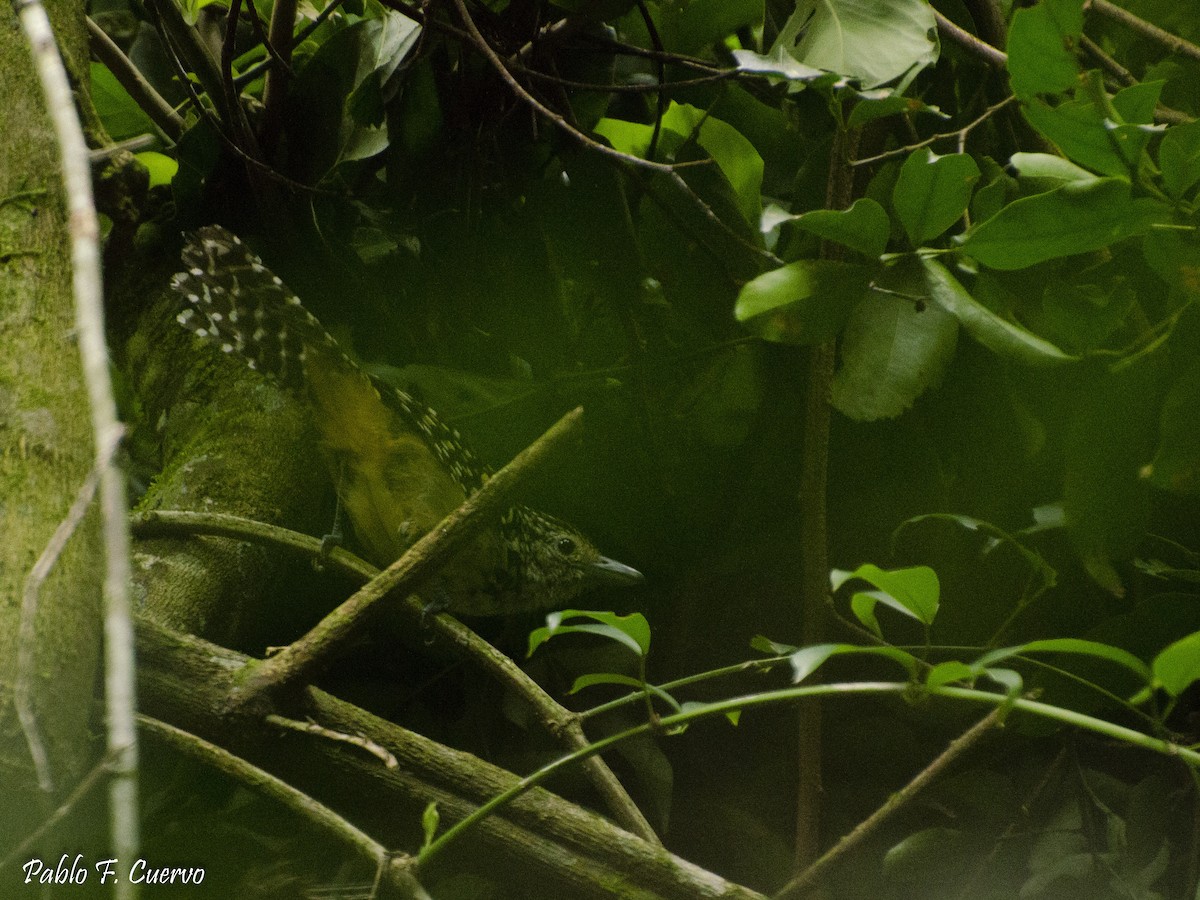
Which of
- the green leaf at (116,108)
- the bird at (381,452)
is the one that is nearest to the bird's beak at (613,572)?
the bird at (381,452)

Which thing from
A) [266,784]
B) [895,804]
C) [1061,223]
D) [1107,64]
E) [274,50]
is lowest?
[895,804]

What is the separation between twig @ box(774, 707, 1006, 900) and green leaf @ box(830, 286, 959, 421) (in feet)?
1.01

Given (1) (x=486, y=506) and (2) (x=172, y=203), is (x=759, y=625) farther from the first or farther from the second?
(2) (x=172, y=203)

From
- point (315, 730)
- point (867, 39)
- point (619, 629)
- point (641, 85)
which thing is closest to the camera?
point (619, 629)

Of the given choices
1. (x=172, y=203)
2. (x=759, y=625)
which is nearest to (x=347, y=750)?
(x=759, y=625)

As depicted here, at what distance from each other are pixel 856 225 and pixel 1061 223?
0.52 feet

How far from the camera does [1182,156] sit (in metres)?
0.74

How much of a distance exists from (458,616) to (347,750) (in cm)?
70

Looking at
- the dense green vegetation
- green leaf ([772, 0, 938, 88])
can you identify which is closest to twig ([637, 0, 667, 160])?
the dense green vegetation

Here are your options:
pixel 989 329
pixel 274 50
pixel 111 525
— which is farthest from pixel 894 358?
pixel 274 50

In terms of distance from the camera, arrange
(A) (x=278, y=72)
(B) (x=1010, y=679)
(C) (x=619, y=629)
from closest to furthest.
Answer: (B) (x=1010, y=679)
(C) (x=619, y=629)
(A) (x=278, y=72)

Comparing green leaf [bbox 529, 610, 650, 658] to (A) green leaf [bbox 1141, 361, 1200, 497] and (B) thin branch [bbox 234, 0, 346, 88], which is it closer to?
(A) green leaf [bbox 1141, 361, 1200, 497]

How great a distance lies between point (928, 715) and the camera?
1.30m

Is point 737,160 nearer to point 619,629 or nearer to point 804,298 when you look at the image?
point 804,298
